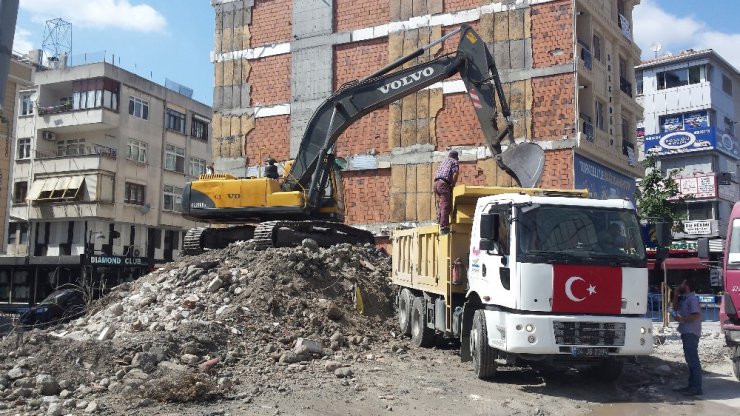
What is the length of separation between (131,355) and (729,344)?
8.81 metres

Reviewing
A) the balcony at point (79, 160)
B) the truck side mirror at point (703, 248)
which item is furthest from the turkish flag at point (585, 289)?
the balcony at point (79, 160)

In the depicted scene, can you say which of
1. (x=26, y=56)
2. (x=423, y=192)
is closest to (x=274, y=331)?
(x=423, y=192)

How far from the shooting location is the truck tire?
29.8 ft

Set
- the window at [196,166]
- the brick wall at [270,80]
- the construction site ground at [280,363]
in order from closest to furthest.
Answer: the construction site ground at [280,363] → the brick wall at [270,80] → the window at [196,166]

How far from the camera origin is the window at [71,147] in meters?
40.8

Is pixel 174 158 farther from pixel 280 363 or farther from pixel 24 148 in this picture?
pixel 280 363

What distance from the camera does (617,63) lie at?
1116 inches

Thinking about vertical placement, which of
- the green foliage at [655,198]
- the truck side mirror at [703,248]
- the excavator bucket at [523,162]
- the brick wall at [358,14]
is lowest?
the truck side mirror at [703,248]

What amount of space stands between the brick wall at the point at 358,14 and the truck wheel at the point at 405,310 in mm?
16183

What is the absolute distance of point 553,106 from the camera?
23.4 m

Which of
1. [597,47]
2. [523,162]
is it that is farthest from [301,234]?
[597,47]

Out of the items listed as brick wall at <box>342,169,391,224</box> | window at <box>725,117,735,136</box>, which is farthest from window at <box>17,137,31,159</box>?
window at <box>725,117,735,136</box>

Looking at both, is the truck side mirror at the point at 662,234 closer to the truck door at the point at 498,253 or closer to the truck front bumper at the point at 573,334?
the truck front bumper at the point at 573,334

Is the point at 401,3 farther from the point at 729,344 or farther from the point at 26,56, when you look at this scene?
the point at 26,56
